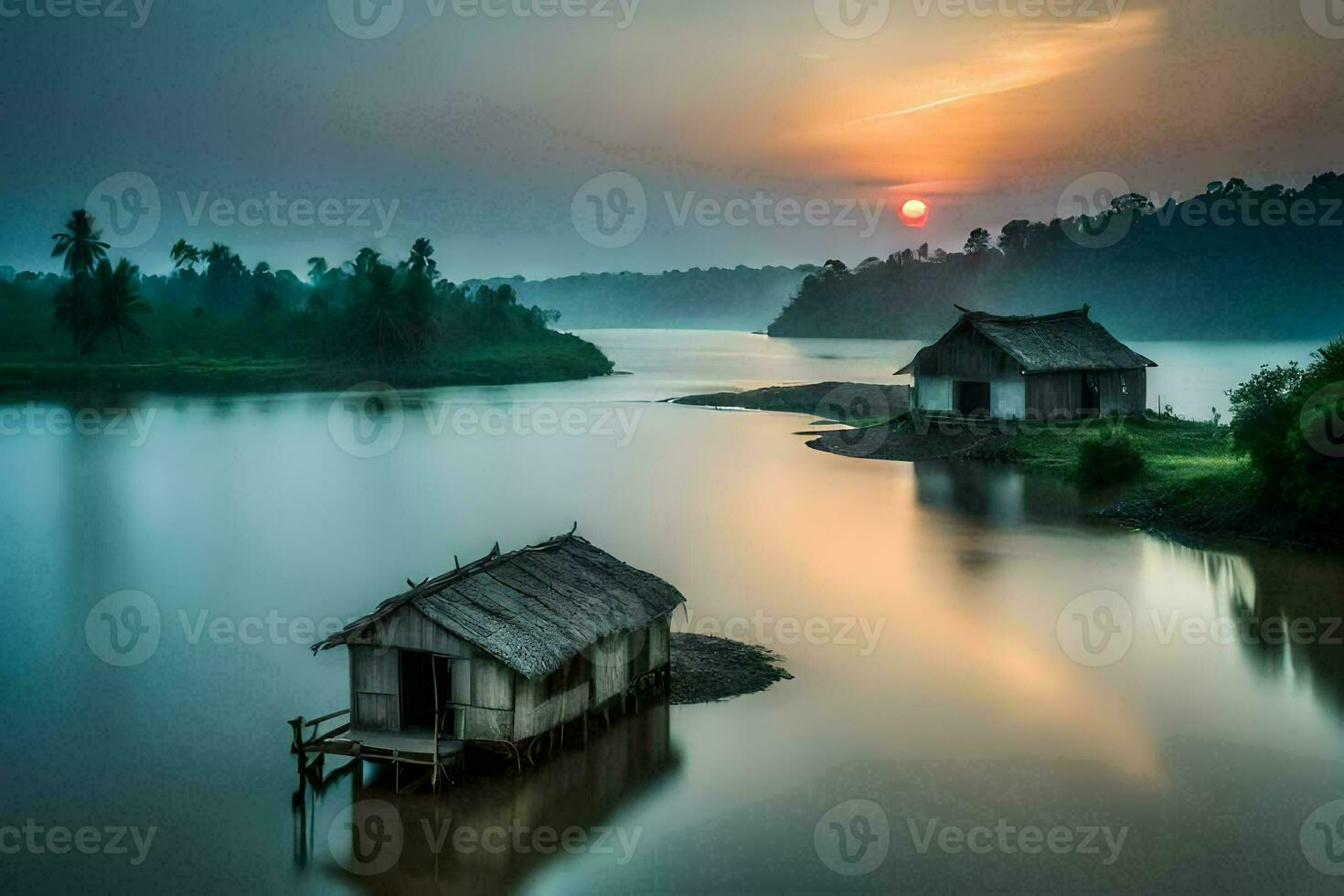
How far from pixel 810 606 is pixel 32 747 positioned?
13.9 metres

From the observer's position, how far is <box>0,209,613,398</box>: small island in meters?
87.9

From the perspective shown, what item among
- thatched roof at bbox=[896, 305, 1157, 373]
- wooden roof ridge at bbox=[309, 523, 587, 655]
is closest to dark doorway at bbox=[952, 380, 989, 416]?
thatched roof at bbox=[896, 305, 1157, 373]

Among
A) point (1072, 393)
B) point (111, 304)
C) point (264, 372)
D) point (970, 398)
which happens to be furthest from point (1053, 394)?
point (111, 304)

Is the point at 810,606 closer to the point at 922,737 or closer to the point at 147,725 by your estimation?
the point at 922,737

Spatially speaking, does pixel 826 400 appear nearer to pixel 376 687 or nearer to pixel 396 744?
pixel 376 687

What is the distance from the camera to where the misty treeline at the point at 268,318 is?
90688 millimetres

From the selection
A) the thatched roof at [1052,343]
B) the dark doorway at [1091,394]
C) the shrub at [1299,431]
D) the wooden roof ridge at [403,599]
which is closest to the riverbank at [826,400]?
the thatched roof at [1052,343]

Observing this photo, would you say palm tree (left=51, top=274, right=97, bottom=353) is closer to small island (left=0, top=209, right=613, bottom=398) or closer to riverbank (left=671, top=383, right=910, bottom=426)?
small island (left=0, top=209, right=613, bottom=398)

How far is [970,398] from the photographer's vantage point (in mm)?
46219

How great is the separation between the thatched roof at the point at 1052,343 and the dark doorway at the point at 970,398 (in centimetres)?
200

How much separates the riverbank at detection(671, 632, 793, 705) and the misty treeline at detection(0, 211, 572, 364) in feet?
260

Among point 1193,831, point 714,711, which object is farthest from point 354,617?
point 1193,831

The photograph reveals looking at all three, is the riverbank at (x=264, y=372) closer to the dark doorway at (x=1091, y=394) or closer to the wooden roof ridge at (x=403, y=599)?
the dark doorway at (x=1091, y=394)

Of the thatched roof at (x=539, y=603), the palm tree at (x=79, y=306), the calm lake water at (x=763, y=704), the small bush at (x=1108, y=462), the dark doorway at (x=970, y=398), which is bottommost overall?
the calm lake water at (x=763, y=704)
